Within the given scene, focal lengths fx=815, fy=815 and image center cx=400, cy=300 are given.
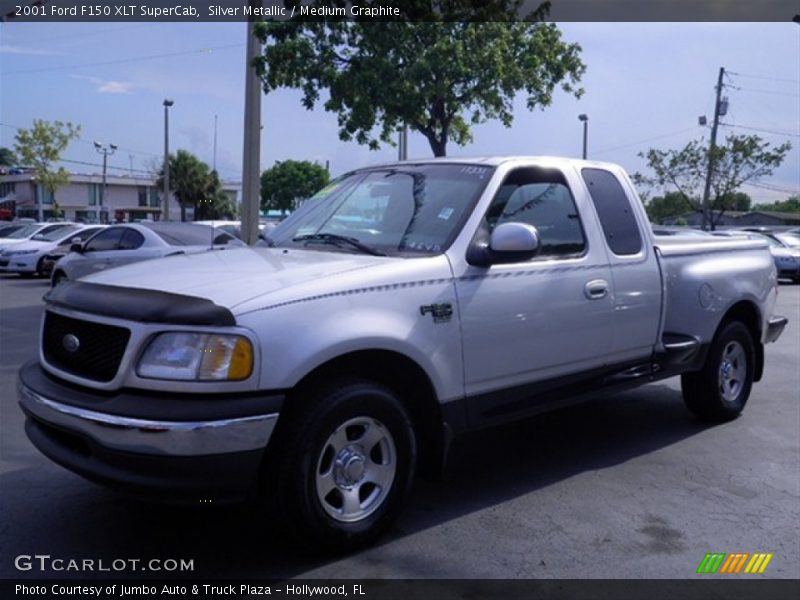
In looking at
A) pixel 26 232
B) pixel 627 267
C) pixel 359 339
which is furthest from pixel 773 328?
pixel 26 232

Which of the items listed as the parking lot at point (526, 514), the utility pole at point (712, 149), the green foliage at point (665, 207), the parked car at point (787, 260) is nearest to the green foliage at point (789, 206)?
the green foliage at point (665, 207)

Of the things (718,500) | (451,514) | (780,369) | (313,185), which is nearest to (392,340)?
(451,514)

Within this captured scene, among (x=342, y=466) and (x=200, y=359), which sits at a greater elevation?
(x=200, y=359)

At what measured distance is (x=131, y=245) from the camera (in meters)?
12.9

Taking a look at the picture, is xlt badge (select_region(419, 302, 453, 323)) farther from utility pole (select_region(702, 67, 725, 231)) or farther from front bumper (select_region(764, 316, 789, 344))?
utility pole (select_region(702, 67, 725, 231))

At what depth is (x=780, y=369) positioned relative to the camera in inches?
350

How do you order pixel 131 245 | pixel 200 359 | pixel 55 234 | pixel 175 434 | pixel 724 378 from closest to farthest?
pixel 175 434, pixel 200 359, pixel 724 378, pixel 131 245, pixel 55 234

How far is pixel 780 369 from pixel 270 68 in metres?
11.2

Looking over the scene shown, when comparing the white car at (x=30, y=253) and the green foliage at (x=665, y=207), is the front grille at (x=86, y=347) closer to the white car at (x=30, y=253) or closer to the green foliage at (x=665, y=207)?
the white car at (x=30, y=253)

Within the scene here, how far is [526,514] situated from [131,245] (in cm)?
998

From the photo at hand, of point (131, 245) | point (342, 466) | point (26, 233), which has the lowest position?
point (26, 233)

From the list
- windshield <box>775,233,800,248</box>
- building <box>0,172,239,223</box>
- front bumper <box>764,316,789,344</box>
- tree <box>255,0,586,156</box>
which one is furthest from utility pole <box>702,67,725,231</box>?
building <box>0,172,239,223</box>

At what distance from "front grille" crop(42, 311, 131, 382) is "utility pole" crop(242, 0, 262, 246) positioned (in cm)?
1103

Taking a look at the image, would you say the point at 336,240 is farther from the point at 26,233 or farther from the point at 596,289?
the point at 26,233
